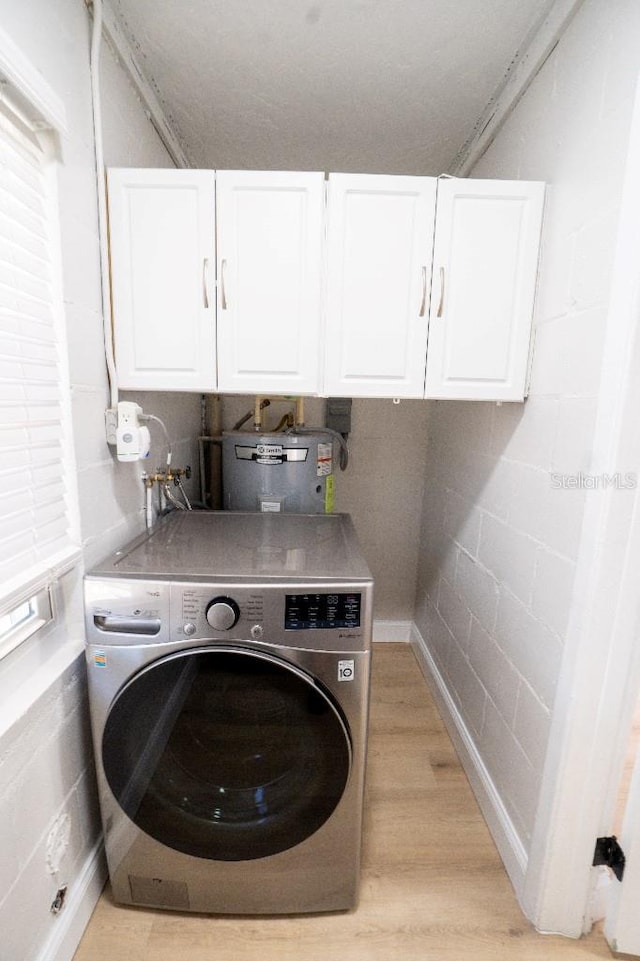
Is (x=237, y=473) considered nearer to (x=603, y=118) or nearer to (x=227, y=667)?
(x=227, y=667)

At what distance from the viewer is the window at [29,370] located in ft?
2.72

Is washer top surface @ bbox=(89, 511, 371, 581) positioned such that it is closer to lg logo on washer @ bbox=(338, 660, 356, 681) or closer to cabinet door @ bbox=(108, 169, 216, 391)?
lg logo on washer @ bbox=(338, 660, 356, 681)

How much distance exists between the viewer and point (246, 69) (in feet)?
4.23

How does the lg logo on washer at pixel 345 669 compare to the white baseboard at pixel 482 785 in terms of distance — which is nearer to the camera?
the lg logo on washer at pixel 345 669

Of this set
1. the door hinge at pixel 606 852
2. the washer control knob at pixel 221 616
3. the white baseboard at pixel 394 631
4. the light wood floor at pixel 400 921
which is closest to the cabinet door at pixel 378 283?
the washer control knob at pixel 221 616

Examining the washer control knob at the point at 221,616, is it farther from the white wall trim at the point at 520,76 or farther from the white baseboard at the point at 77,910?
the white wall trim at the point at 520,76

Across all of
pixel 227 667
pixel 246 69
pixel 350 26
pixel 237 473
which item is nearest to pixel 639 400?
pixel 227 667

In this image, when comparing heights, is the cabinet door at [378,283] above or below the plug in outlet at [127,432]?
above

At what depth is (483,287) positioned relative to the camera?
1.23m

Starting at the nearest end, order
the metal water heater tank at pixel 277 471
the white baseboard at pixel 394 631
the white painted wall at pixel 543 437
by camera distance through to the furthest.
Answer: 1. the white painted wall at pixel 543 437
2. the metal water heater tank at pixel 277 471
3. the white baseboard at pixel 394 631

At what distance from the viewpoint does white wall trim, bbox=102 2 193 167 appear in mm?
1119

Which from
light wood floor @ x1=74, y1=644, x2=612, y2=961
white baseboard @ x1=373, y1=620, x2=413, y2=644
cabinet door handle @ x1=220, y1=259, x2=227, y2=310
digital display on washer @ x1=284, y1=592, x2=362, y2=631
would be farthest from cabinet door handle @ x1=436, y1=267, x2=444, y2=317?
white baseboard @ x1=373, y1=620, x2=413, y2=644

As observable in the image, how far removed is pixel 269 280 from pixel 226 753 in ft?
4.29

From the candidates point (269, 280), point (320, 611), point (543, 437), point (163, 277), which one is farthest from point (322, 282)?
point (320, 611)
